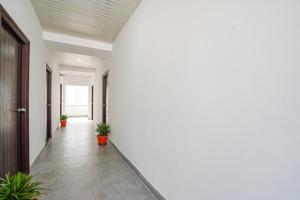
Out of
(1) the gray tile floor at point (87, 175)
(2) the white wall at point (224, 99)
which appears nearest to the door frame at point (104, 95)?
(1) the gray tile floor at point (87, 175)

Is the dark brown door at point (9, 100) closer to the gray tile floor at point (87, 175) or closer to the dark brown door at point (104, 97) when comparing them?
the gray tile floor at point (87, 175)

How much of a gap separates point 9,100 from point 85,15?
74.5 inches

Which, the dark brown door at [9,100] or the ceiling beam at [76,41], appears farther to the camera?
the ceiling beam at [76,41]

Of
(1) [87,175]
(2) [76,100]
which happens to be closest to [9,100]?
(1) [87,175]

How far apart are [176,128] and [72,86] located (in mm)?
10689

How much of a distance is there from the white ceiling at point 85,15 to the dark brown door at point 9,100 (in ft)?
3.11

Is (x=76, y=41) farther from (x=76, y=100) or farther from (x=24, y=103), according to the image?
(x=76, y=100)

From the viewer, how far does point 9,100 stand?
1801 millimetres

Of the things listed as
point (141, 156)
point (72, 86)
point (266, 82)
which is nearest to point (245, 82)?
point (266, 82)

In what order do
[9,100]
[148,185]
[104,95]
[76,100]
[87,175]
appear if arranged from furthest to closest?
[76,100] → [104,95] → [87,175] → [148,185] → [9,100]

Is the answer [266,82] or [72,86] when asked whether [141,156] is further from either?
[72,86]

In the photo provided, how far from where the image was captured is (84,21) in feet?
9.54

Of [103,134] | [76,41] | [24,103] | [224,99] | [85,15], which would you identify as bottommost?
[103,134]

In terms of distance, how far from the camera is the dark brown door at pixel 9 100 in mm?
1627
